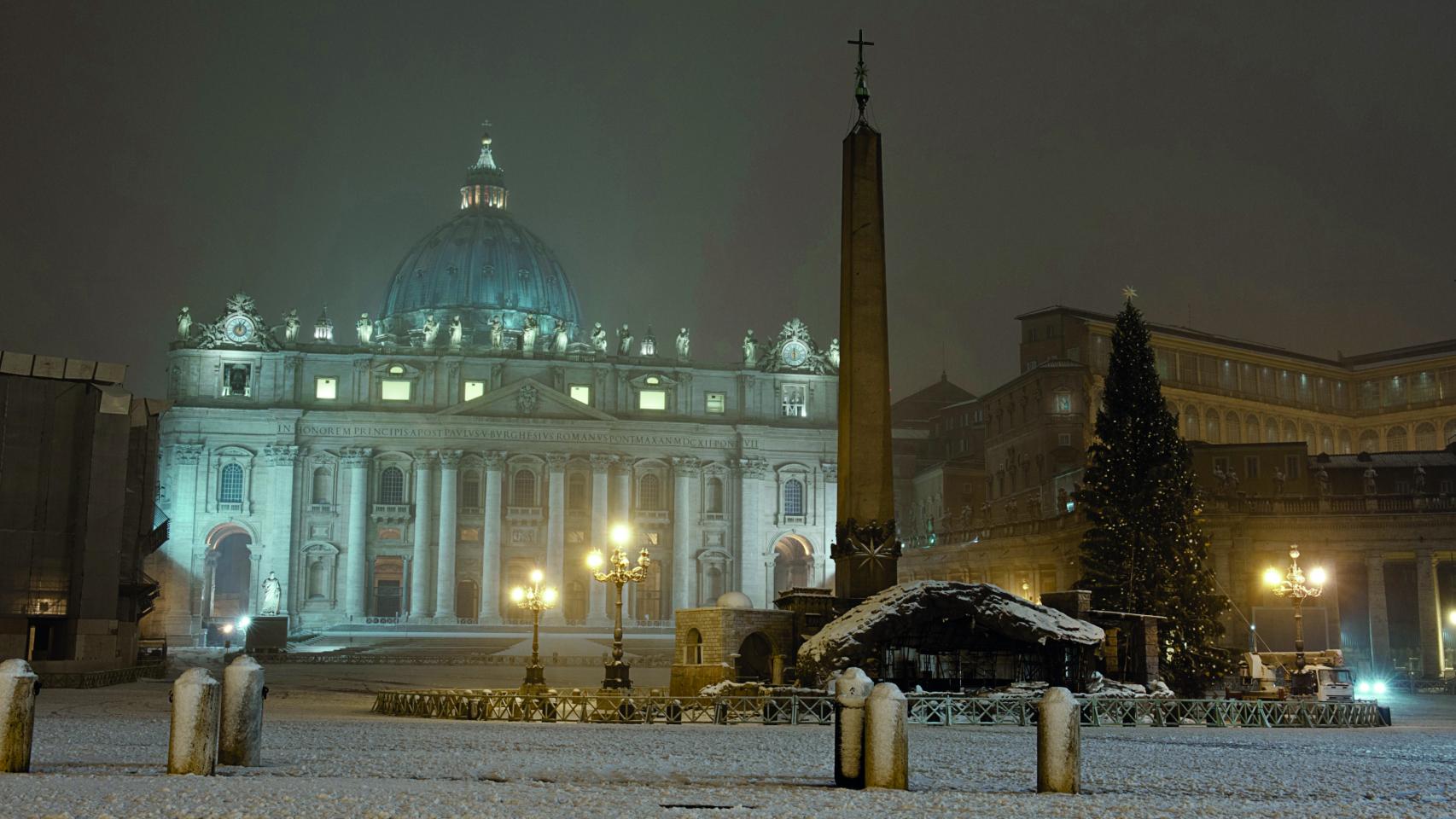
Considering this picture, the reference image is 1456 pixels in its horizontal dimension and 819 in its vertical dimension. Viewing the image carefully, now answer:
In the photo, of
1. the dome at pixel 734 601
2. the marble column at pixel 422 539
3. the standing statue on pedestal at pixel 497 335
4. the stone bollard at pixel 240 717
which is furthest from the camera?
the standing statue on pedestal at pixel 497 335

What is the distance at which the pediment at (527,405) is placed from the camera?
89.2m

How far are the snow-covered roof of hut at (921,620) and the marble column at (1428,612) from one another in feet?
81.3

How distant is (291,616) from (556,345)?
22813 millimetres

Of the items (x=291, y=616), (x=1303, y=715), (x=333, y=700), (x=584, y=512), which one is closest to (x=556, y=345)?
(x=584, y=512)

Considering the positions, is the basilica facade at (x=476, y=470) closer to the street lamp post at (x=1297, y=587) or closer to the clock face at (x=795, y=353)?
the clock face at (x=795, y=353)

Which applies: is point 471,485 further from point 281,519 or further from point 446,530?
point 281,519

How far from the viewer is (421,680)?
41.2 m

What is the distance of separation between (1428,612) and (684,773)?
3878 cm

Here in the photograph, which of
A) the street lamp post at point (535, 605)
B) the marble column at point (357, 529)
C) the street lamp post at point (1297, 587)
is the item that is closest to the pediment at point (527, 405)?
the marble column at point (357, 529)

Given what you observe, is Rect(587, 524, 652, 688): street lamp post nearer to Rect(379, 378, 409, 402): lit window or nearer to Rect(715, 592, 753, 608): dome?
Rect(715, 592, 753, 608): dome

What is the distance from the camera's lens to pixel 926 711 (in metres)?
24.1

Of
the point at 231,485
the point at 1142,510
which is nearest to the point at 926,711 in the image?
the point at 1142,510

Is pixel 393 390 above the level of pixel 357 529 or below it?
above

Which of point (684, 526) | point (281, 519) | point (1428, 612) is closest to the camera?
point (1428, 612)
